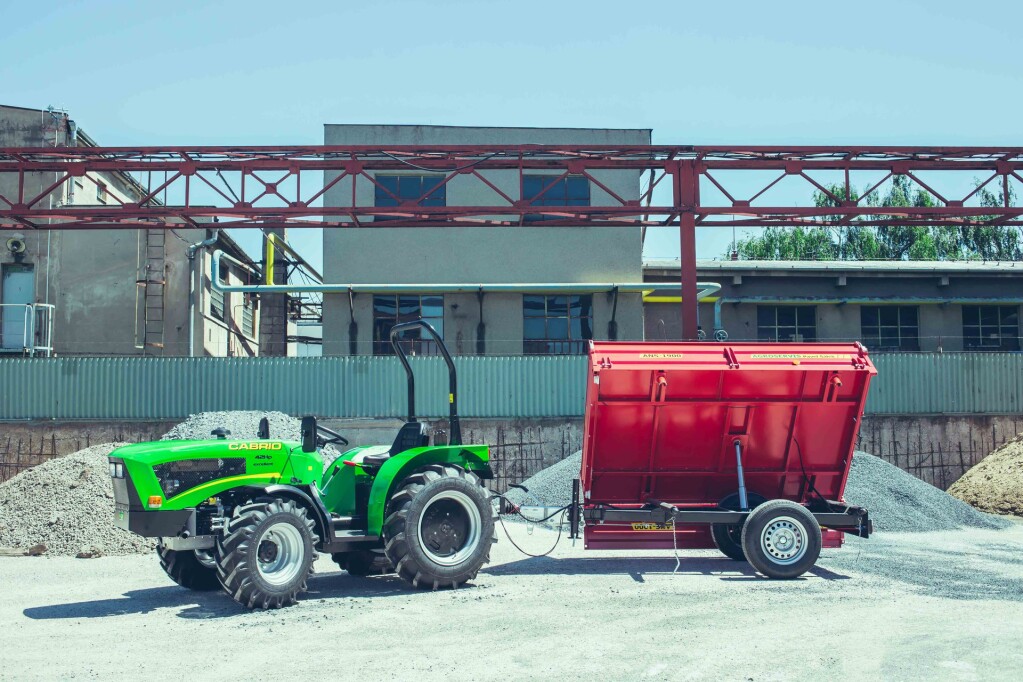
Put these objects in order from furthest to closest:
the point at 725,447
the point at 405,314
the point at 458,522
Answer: the point at 405,314 → the point at 725,447 → the point at 458,522

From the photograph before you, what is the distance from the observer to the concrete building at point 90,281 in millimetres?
27766

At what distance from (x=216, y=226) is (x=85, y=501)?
20.6ft

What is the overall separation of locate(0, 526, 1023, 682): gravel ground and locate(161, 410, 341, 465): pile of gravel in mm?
6264

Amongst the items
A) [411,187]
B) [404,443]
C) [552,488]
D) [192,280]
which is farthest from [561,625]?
[192,280]

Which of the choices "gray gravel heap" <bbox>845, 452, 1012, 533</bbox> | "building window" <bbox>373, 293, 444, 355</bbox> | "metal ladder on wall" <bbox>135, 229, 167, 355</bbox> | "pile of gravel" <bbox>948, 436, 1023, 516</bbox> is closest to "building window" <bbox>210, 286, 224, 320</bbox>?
"metal ladder on wall" <bbox>135, 229, 167, 355</bbox>

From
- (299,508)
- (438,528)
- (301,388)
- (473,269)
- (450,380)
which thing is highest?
(473,269)

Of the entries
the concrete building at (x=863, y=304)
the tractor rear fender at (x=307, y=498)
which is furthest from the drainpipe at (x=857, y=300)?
the tractor rear fender at (x=307, y=498)

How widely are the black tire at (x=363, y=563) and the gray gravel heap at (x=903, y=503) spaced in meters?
8.53

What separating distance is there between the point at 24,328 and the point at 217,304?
5.48 metres

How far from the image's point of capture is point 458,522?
34.5ft

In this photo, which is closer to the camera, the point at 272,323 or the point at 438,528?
the point at 438,528

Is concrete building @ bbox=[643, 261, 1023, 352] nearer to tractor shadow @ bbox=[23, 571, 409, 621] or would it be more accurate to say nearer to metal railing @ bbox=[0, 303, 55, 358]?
metal railing @ bbox=[0, 303, 55, 358]

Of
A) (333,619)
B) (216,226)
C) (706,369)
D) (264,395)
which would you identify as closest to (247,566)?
(333,619)

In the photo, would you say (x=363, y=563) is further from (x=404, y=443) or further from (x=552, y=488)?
(x=552, y=488)
